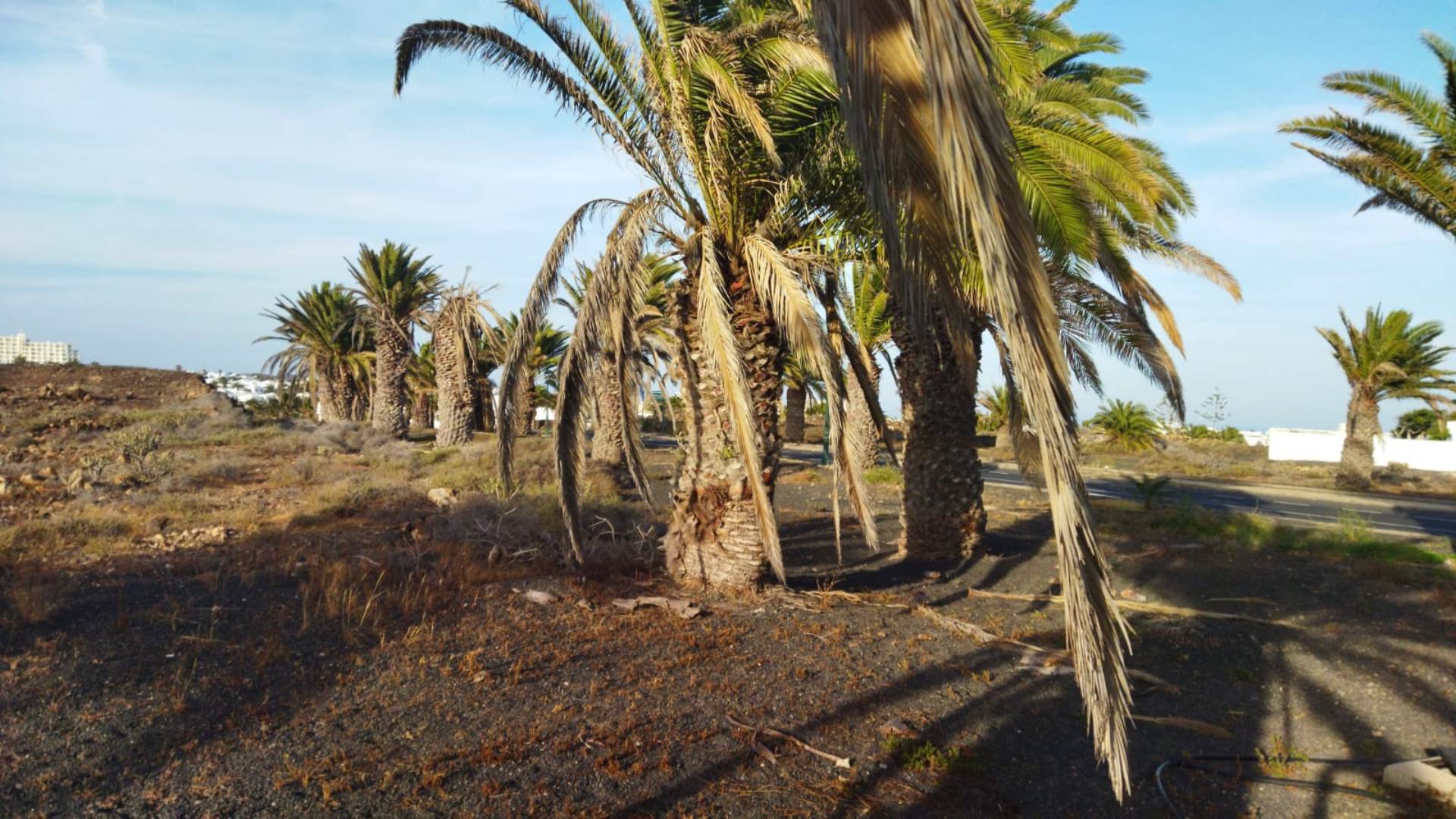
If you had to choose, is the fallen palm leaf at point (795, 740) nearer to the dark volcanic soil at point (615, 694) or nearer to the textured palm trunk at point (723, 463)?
the dark volcanic soil at point (615, 694)

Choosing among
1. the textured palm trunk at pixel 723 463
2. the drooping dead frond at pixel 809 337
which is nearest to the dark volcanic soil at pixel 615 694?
the textured palm trunk at pixel 723 463

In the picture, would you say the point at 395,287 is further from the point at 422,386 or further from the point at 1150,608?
the point at 1150,608

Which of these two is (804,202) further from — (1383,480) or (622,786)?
(1383,480)

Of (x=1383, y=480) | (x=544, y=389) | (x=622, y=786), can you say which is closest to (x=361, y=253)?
(x=544, y=389)

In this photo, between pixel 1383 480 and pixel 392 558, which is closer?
pixel 392 558

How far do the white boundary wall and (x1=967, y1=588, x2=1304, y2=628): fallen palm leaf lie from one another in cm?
2512

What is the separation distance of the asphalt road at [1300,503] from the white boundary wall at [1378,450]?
7.07m

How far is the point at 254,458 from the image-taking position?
1525 centimetres

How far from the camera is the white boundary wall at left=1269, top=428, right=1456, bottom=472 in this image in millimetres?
31938

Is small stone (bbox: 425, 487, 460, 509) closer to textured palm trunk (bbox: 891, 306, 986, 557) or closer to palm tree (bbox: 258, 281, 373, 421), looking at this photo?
textured palm trunk (bbox: 891, 306, 986, 557)

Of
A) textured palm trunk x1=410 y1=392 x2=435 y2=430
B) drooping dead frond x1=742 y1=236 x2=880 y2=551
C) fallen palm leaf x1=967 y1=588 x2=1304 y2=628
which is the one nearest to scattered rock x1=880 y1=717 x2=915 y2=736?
drooping dead frond x1=742 y1=236 x2=880 y2=551

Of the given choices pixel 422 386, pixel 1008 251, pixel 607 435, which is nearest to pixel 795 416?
pixel 422 386

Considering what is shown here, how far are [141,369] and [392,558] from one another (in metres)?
21.1

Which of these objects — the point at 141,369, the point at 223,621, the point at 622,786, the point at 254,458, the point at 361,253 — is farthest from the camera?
the point at 361,253
